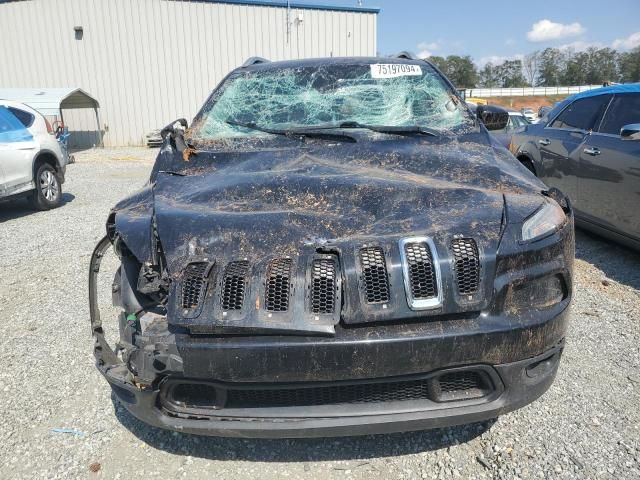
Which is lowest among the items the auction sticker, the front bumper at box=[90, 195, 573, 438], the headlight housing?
the front bumper at box=[90, 195, 573, 438]

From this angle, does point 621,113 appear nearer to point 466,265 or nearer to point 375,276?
point 466,265

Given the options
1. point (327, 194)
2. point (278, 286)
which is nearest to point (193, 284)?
point (278, 286)

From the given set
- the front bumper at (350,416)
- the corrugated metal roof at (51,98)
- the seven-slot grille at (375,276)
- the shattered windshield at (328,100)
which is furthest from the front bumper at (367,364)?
the corrugated metal roof at (51,98)

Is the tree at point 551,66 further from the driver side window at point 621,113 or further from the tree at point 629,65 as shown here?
the driver side window at point 621,113

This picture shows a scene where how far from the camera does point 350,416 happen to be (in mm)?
1870

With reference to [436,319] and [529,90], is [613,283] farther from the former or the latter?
[529,90]

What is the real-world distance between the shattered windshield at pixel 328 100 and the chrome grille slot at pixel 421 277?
1.51 meters

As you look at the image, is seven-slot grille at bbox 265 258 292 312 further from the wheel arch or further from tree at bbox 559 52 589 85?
tree at bbox 559 52 589 85

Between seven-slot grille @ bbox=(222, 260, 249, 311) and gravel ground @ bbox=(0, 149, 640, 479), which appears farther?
gravel ground @ bbox=(0, 149, 640, 479)

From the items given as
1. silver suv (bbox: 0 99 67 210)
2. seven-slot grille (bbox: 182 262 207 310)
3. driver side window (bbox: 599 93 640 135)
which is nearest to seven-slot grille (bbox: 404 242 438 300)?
seven-slot grille (bbox: 182 262 207 310)

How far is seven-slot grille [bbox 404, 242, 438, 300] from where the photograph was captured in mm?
1806

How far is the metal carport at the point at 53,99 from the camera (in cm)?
1617

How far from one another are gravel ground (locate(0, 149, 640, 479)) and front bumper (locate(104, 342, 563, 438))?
0.41 meters

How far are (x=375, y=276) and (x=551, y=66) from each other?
102774mm
